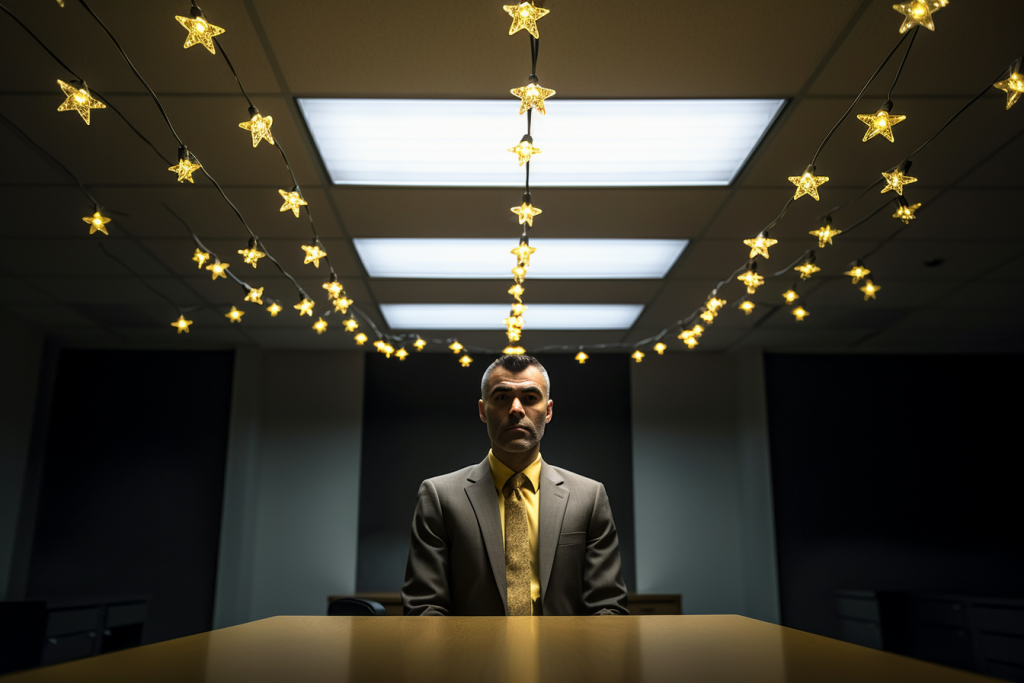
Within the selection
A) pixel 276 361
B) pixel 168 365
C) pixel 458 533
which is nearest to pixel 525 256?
pixel 458 533

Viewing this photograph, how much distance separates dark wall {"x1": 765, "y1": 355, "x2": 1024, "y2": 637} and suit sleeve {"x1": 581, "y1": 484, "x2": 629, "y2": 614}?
4736 millimetres

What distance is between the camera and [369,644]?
0.89 m

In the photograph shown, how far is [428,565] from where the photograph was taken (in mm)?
1757

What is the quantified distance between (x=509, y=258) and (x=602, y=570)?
106 inches

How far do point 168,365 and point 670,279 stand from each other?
4.41 m

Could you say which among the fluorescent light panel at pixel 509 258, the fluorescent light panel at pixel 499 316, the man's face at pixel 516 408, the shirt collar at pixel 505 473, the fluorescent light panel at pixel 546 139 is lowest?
the shirt collar at pixel 505 473

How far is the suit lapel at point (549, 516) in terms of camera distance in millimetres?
1731

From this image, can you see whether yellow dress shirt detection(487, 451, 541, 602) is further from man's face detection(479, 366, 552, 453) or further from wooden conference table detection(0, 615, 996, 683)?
wooden conference table detection(0, 615, 996, 683)

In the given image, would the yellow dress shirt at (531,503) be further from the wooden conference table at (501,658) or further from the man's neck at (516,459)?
the wooden conference table at (501,658)

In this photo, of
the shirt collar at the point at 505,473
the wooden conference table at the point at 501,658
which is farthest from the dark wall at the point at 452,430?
the wooden conference table at the point at 501,658

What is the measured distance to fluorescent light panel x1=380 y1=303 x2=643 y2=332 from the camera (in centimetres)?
517

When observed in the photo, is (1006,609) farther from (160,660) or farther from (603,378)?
(160,660)

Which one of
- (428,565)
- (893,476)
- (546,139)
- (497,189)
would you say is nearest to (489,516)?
(428,565)

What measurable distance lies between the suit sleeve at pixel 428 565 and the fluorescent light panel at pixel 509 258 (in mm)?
2356
